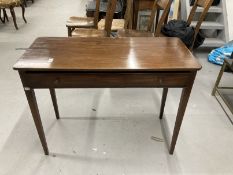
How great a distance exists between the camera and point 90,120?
1.78 m

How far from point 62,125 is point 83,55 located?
0.81 m

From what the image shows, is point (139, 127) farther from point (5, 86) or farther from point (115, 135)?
point (5, 86)

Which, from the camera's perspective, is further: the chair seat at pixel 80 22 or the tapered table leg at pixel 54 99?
the chair seat at pixel 80 22

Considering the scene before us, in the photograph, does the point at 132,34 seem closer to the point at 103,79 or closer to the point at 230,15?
the point at 103,79

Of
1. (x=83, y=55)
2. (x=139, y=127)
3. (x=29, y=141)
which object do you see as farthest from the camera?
(x=139, y=127)

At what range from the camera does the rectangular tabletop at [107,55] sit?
1028mm

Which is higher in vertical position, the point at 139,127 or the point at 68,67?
the point at 68,67

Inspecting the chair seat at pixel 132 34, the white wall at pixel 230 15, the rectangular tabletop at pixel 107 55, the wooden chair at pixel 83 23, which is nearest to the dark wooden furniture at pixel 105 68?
the rectangular tabletop at pixel 107 55

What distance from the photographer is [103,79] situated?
3.54 ft

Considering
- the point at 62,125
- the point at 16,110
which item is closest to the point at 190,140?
the point at 62,125

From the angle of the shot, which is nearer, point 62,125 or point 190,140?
point 190,140

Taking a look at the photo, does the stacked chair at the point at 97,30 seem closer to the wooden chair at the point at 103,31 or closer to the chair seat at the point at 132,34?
the wooden chair at the point at 103,31

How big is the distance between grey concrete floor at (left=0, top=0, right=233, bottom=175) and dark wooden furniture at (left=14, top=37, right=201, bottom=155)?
1.38 feet

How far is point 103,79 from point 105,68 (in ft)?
0.26
